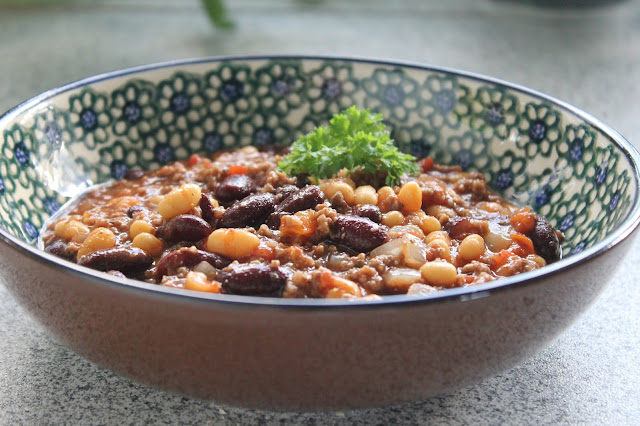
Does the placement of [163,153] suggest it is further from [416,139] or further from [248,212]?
[416,139]

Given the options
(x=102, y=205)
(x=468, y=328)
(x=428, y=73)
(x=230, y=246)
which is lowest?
(x=102, y=205)

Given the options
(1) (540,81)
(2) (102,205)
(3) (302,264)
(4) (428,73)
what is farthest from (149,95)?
(1) (540,81)

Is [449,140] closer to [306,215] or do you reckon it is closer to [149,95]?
[306,215]

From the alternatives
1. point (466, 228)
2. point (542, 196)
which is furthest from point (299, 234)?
point (542, 196)

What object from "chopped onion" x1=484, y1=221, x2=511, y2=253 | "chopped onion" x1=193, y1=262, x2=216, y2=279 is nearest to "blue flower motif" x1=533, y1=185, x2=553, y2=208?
"chopped onion" x1=484, y1=221, x2=511, y2=253

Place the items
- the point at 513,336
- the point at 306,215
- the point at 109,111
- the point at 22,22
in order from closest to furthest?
1. the point at 513,336
2. the point at 306,215
3. the point at 109,111
4. the point at 22,22

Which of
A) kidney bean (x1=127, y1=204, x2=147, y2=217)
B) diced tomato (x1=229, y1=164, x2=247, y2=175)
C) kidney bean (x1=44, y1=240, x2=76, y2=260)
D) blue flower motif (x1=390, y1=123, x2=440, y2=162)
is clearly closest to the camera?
kidney bean (x1=44, y1=240, x2=76, y2=260)

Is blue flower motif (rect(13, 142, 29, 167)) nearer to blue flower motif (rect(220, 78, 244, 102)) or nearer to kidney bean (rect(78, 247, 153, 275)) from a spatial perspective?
kidney bean (rect(78, 247, 153, 275))

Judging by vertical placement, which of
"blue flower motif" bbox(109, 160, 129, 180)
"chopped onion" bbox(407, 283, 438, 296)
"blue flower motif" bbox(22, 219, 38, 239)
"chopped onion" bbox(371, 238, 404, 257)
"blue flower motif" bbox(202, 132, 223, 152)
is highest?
"chopped onion" bbox(371, 238, 404, 257)
